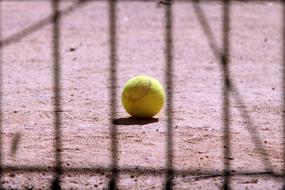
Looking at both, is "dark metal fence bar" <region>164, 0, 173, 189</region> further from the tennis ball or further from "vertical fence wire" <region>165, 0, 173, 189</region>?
the tennis ball

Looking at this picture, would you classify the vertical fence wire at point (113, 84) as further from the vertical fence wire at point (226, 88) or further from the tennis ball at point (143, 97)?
the vertical fence wire at point (226, 88)

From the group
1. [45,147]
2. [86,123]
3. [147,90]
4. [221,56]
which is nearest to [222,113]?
[147,90]

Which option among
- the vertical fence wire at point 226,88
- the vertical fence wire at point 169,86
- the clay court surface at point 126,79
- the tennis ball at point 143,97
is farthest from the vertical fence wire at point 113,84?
the vertical fence wire at point 226,88

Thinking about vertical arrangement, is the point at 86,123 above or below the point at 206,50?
below

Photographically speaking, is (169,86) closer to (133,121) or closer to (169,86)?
(169,86)

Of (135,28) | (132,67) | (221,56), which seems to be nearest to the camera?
(132,67)

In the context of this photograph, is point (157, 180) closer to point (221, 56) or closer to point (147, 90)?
point (147, 90)
